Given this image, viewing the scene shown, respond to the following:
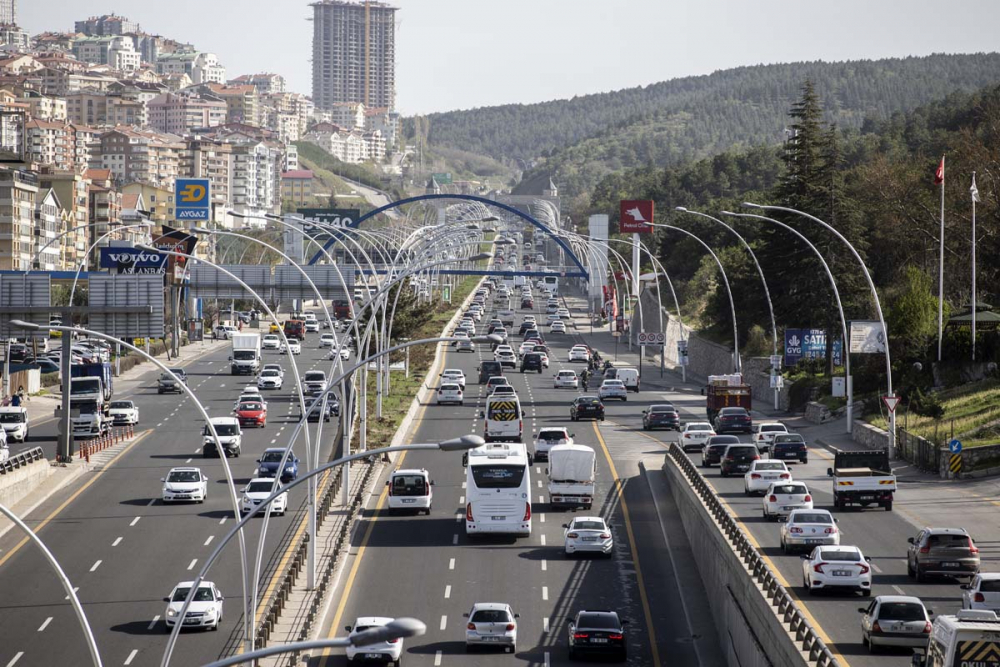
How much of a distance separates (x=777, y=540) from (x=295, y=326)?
295 feet

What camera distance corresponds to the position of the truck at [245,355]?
10044cm

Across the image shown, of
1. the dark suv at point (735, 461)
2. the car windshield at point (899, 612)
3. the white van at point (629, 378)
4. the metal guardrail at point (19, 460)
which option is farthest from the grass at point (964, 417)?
the metal guardrail at point (19, 460)

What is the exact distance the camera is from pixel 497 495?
148ft

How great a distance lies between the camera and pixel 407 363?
95812 millimetres

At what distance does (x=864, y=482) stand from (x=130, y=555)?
71.7ft

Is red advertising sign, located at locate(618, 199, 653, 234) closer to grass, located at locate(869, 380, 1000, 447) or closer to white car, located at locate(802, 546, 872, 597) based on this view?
grass, located at locate(869, 380, 1000, 447)

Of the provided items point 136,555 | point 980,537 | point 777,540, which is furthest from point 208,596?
point 980,537

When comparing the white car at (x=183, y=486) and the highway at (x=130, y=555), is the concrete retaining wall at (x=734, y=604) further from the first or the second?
the white car at (x=183, y=486)

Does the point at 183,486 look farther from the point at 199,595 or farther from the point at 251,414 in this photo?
the point at 251,414

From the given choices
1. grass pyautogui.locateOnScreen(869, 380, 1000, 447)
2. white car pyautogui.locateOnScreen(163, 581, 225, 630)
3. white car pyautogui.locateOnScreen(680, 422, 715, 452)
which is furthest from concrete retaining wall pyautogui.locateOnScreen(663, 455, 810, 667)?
white car pyautogui.locateOnScreen(680, 422, 715, 452)

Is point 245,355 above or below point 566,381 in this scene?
above

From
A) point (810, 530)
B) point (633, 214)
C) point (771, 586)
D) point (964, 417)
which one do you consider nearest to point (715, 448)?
point (964, 417)

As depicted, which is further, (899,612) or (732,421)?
(732,421)

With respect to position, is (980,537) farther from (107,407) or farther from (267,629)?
(107,407)
